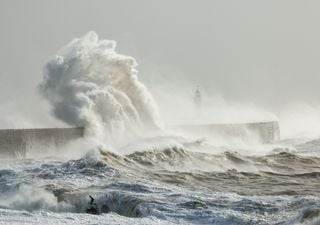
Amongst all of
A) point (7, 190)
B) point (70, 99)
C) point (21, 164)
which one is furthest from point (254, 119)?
point (7, 190)

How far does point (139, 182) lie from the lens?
10297mm

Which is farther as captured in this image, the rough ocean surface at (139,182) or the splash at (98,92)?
the splash at (98,92)

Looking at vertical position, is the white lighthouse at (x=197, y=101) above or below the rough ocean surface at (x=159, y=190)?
above

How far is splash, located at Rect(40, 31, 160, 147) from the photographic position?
64.5 feet

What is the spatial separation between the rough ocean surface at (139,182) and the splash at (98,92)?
5cm

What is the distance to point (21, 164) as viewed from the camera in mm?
12883

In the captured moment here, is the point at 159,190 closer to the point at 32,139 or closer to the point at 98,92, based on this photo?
the point at 32,139

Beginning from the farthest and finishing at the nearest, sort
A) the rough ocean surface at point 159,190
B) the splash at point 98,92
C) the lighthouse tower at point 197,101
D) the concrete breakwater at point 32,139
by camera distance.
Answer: the lighthouse tower at point 197,101 < the splash at point 98,92 < the concrete breakwater at point 32,139 < the rough ocean surface at point 159,190

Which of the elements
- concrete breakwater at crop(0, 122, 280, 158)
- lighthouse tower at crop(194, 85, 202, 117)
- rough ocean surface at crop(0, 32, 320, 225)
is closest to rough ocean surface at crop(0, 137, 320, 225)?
rough ocean surface at crop(0, 32, 320, 225)

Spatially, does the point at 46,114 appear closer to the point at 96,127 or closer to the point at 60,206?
the point at 96,127

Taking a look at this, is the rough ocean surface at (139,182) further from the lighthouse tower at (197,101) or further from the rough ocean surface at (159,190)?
the lighthouse tower at (197,101)

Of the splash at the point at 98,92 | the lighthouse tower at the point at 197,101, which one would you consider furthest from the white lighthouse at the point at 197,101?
the splash at the point at 98,92

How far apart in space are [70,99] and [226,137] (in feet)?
20.9

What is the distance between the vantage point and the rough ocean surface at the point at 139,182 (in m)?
8.02
